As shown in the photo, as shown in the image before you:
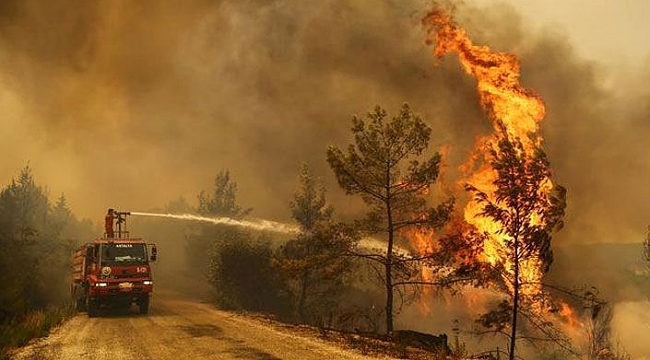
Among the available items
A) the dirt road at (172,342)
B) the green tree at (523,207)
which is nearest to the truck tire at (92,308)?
the dirt road at (172,342)

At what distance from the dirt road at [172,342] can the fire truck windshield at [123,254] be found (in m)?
2.55

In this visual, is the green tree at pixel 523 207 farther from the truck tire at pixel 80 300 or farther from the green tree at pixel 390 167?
the truck tire at pixel 80 300

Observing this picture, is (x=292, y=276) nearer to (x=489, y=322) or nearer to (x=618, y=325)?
(x=489, y=322)

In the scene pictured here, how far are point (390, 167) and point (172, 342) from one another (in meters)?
10.2

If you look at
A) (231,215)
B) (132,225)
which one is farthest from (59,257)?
(132,225)

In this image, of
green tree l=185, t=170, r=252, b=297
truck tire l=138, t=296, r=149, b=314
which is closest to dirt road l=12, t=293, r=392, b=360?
truck tire l=138, t=296, r=149, b=314

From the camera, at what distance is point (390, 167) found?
19.6m

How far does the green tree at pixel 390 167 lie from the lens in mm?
19203

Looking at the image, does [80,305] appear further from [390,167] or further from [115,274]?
[390,167]

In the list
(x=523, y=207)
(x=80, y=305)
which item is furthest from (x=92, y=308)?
(x=523, y=207)

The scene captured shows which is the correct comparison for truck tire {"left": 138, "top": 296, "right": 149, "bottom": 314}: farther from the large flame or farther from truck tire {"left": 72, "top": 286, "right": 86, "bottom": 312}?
the large flame

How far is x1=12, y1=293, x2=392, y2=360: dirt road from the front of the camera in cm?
1369

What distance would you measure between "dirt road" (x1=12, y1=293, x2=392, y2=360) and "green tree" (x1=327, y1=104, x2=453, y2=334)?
509 cm

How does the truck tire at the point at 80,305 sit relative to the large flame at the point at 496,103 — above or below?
below
